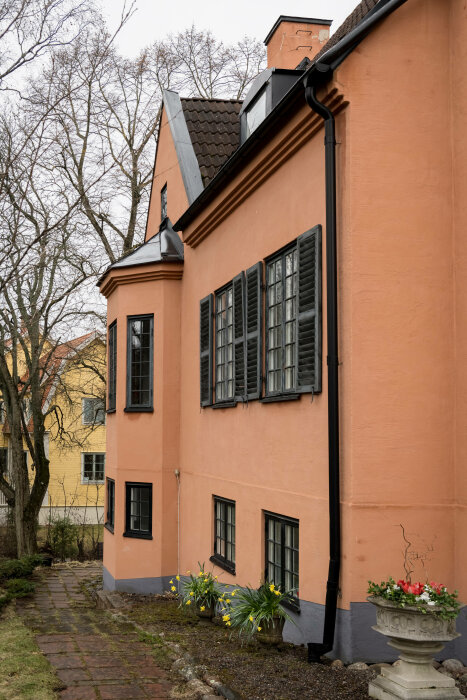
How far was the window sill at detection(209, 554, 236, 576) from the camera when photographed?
11.4m

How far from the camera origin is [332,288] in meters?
7.91

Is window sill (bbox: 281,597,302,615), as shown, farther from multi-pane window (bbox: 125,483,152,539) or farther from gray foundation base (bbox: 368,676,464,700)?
multi-pane window (bbox: 125,483,152,539)

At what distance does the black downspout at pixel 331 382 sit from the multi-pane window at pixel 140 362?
310 inches

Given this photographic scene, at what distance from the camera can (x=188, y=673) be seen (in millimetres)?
7582

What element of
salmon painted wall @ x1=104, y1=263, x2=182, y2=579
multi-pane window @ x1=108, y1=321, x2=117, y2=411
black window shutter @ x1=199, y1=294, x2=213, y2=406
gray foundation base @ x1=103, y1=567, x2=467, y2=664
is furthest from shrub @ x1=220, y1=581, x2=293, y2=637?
multi-pane window @ x1=108, y1=321, x2=117, y2=411

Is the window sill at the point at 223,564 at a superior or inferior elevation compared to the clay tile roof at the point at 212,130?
inferior

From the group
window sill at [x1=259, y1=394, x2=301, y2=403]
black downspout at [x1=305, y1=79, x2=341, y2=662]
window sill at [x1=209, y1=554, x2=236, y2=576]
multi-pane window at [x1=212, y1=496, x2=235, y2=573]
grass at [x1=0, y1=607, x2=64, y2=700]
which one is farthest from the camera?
multi-pane window at [x1=212, y1=496, x2=235, y2=573]

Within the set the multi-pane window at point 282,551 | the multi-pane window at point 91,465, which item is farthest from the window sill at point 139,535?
the multi-pane window at point 91,465

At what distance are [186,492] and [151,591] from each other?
2.02 metres

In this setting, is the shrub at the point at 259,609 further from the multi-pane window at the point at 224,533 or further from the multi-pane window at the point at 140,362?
the multi-pane window at the point at 140,362

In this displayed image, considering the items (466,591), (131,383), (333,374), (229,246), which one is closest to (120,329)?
(131,383)

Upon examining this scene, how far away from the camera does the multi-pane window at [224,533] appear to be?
464 inches

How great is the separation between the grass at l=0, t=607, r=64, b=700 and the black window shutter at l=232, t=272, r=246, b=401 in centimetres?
409

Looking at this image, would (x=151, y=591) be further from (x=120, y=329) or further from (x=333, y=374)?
(x=333, y=374)
